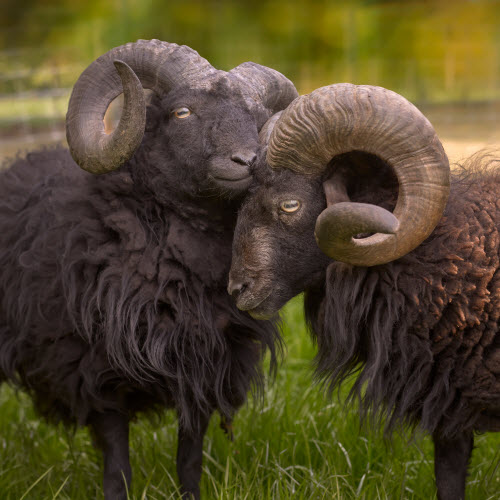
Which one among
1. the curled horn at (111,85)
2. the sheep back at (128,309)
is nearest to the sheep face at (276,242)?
the sheep back at (128,309)

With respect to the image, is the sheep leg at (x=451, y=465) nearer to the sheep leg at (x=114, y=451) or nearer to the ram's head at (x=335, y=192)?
the ram's head at (x=335, y=192)

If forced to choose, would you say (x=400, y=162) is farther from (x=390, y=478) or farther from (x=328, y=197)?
(x=390, y=478)

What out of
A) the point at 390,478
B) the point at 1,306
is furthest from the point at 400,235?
the point at 1,306

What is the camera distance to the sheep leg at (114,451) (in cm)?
335

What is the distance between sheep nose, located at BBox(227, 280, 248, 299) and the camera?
298cm

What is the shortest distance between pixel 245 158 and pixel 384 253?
27.2 inches

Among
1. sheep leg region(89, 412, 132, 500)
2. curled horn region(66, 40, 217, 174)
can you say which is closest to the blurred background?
curled horn region(66, 40, 217, 174)

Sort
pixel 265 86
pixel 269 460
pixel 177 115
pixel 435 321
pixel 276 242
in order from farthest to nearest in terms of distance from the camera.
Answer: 1. pixel 269 460
2. pixel 265 86
3. pixel 177 115
4. pixel 276 242
5. pixel 435 321

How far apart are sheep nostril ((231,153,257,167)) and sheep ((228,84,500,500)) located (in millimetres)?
34

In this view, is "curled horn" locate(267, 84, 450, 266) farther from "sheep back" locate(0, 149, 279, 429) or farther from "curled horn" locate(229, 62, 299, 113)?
"sheep back" locate(0, 149, 279, 429)

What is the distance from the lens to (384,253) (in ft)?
8.70

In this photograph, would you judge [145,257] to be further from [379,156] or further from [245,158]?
[379,156]

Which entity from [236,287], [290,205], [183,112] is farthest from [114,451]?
[183,112]

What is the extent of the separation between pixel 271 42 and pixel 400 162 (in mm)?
8506
